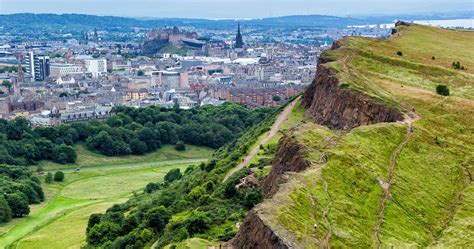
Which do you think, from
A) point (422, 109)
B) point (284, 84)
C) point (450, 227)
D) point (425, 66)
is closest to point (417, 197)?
point (450, 227)

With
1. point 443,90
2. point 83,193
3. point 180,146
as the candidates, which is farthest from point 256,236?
point 180,146

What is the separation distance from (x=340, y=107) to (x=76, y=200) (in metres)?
39.7

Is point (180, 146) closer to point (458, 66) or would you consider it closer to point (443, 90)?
point (458, 66)

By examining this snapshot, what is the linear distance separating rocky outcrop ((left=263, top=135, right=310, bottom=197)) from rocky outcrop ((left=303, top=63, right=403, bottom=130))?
9655mm

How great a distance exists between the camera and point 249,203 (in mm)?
42656

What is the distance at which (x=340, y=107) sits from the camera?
54000 mm

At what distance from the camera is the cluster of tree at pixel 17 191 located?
241 feet

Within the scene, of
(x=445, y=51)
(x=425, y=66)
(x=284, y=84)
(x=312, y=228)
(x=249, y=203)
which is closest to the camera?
(x=312, y=228)

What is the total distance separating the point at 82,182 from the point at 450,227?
6644 centimetres

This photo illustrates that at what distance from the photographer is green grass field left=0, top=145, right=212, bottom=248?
6656 cm

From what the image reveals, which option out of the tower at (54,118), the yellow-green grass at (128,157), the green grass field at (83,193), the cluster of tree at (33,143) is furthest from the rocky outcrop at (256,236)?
the tower at (54,118)

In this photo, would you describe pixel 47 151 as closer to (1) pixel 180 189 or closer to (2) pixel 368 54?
(1) pixel 180 189

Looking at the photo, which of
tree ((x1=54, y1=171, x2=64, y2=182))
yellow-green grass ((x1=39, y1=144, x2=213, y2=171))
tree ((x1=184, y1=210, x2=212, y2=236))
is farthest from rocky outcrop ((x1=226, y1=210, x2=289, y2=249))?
yellow-green grass ((x1=39, y1=144, x2=213, y2=171))

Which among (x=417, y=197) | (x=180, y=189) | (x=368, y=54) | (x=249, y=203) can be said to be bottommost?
(x=180, y=189)
